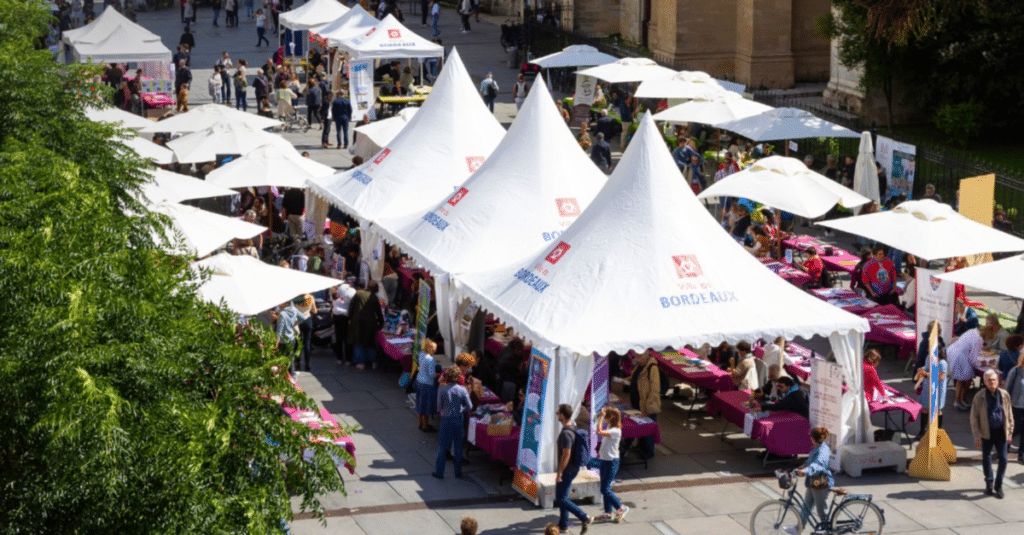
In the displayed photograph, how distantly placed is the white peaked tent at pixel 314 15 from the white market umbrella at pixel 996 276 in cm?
3088

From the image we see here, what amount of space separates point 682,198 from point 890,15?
1576cm

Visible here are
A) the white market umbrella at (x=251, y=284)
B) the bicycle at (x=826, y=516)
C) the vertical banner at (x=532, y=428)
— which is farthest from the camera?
the white market umbrella at (x=251, y=284)

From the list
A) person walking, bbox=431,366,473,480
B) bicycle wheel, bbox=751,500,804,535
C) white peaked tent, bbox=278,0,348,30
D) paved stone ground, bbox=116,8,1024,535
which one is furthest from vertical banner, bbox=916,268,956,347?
white peaked tent, bbox=278,0,348,30

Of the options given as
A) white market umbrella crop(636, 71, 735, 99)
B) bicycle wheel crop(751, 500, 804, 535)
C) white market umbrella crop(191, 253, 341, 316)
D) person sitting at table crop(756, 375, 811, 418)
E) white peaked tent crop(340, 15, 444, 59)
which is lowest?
bicycle wheel crop(751, 500, 804, 535)

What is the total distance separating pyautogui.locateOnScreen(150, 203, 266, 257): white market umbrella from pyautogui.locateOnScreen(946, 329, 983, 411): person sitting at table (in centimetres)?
1028

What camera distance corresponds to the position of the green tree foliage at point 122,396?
905 cm

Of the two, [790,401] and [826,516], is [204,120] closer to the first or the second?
[790,401]

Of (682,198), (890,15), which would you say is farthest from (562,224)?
(890,15)

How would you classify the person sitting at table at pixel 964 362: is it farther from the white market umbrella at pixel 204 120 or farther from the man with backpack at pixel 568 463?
the white market umbrella at pixel 204 120

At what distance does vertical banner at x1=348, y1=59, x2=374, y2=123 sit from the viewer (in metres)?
40.0

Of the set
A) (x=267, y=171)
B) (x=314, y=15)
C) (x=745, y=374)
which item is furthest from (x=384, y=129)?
(x=314, y=15)

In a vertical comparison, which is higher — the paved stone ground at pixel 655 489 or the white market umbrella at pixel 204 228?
the white market umbrella at pixel 204 228

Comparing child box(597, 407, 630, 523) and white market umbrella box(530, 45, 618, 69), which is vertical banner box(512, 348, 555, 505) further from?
white market umbrella box(530, 45, 618, 69)

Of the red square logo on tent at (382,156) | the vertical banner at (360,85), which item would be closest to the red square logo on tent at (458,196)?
the red square logo on tent at (382,156)
